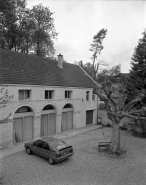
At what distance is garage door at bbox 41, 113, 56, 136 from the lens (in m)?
16.3

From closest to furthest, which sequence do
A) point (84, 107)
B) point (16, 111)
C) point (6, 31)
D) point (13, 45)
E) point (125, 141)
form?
point (16, 111), point (125, 141), point (84, 107), point (6, 31), point (13, 45)

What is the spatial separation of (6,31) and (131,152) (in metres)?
26.5

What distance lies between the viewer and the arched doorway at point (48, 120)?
16325 millimetres

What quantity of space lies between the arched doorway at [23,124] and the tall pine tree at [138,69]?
11608mm

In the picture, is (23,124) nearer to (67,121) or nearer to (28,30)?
(67,121)

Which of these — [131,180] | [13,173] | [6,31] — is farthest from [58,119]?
[6,31]

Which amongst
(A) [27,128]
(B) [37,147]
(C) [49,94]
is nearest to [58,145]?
(B) [37,147]

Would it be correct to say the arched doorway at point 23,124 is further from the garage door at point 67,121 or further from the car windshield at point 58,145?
the car windshield at point 58,145

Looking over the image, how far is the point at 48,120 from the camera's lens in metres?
16.8

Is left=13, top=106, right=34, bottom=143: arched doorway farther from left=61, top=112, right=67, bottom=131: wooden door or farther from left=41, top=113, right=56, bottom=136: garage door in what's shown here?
left=61, top=112, right=67, bottom=131: wooden door

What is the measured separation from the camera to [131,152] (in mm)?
12531

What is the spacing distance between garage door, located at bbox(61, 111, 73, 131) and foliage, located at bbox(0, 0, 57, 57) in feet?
54.5

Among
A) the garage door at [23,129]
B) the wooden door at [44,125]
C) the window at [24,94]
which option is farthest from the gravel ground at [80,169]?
the window at [24,94]

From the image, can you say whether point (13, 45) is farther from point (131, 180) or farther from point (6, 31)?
point (131, 180)
